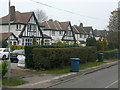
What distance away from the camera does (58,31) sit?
191 feet

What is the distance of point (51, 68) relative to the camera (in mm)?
17781

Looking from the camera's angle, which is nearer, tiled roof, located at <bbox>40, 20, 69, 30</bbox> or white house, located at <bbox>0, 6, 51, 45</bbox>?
white house, located at <bbox>0, 6, 51, 45</bbox>

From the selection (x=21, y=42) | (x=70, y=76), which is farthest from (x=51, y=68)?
(x=21, y=42)

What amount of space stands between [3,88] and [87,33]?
224 ft

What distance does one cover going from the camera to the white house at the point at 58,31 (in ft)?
186

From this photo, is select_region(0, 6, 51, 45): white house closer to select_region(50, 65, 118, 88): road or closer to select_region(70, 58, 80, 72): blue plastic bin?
select_region(70, 58, 80, 72): blue plastic bin

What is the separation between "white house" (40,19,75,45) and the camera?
2231 inches

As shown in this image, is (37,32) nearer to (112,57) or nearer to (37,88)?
(112,57)

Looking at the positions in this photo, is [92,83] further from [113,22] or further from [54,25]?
[54,25]

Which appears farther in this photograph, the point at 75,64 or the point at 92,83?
the point at 75,64

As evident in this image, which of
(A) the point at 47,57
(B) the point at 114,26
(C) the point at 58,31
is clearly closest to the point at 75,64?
(A) the point at 47,57

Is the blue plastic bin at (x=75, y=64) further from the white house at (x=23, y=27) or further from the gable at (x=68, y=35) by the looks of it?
the gable at (x=68, y=35)

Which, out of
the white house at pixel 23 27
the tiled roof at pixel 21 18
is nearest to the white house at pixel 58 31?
the white house at pixel 23 27

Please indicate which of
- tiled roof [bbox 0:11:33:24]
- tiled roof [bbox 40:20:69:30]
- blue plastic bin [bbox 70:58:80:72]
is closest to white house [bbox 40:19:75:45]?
tiled roof [bbox 40:20:69:30]
